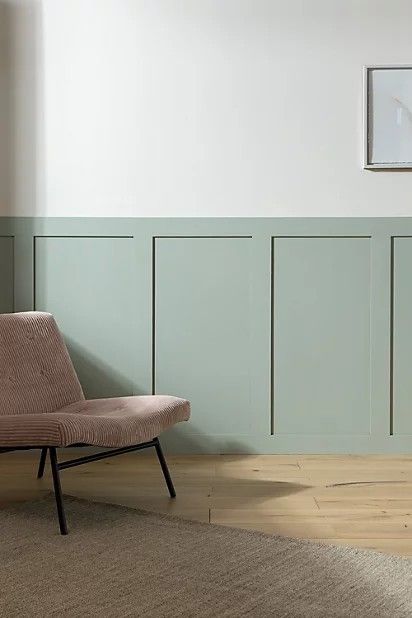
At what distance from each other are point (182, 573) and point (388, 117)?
86.9 inches

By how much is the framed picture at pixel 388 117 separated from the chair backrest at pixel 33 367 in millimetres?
1516

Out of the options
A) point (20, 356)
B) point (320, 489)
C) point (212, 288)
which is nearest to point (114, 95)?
point (212, 288)

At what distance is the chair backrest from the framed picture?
1.52 m

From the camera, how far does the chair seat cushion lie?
2.35 m

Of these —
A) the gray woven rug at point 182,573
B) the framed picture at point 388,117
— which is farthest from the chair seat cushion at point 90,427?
the framed picture at point 388,117

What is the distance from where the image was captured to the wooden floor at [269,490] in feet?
8.06

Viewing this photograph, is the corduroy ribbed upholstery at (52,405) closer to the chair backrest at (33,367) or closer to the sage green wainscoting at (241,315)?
the chair backrest at (33,367)

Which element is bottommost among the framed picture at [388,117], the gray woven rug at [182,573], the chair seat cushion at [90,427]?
the gray woven rug at [182,573]

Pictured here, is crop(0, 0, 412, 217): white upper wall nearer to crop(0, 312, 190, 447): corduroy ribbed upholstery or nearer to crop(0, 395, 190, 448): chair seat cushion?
crop(0, 312, 190, 447): corduroy ribbed upholstery

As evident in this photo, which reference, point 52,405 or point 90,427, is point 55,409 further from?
point 90,427

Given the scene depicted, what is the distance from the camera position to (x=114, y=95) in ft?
11.4

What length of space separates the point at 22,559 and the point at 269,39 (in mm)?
2362

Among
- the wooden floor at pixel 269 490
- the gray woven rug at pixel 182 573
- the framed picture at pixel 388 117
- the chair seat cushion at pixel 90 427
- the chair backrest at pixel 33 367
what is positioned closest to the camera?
the gray woven rug at pixel 182 573

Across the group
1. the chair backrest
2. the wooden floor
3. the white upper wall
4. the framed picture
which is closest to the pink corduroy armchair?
the chair backrest
